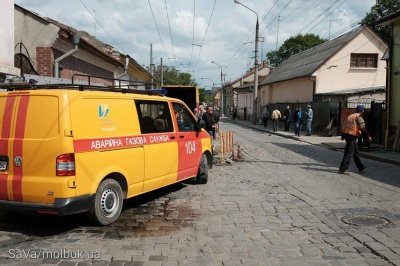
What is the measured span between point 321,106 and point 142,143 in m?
20.9

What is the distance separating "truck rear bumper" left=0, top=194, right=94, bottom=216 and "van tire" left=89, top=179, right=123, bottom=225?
189 millimetres

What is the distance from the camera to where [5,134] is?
529 cm

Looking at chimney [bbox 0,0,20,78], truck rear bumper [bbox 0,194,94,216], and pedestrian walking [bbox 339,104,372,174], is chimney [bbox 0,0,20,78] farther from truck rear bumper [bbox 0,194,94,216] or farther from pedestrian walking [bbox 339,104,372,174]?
pedestrian walking [bbox 339,104,372,174]

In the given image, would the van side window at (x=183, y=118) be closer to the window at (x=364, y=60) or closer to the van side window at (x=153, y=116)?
the van side window at (x=153, y=116)

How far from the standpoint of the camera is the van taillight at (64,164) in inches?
195

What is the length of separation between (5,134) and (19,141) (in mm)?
283

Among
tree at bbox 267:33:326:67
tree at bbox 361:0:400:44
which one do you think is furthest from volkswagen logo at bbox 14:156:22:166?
tree at bbox 267:33:326:67

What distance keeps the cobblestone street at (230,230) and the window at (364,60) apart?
24860mm

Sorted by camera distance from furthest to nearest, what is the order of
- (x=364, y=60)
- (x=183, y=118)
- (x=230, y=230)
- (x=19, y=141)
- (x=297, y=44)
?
(x=297, y=44)
(x=364, y=60)
(x=183, y=118)
(x=230, y=230)
(x=19, y=141)

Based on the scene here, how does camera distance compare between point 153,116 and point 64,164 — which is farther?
point 153,116

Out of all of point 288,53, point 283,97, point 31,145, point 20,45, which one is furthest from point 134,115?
point 288,53

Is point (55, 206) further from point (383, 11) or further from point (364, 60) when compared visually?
point (383, 11)

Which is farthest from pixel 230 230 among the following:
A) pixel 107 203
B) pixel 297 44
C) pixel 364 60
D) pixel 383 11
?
pixel 297 44

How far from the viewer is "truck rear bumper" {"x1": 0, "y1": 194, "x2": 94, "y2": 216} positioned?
16.2ft
